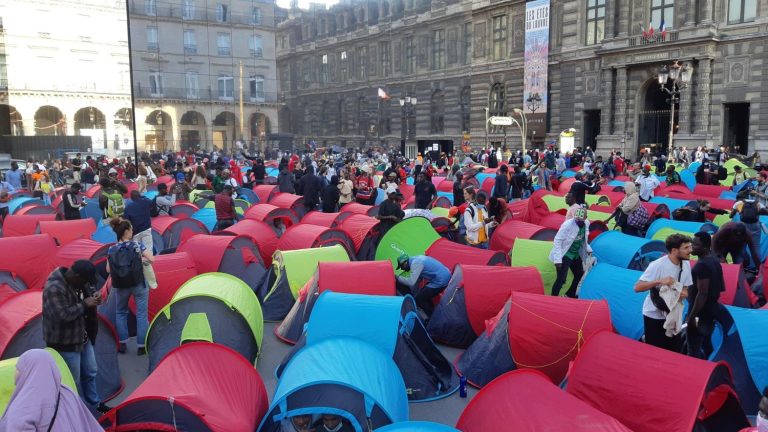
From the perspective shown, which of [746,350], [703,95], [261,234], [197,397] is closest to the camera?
[197,397]

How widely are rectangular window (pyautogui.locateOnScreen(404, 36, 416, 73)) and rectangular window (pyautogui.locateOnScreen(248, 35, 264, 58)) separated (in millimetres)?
10752

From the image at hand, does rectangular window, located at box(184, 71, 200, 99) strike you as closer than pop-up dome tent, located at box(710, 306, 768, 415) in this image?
No

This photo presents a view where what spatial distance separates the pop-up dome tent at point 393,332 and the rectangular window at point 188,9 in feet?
132

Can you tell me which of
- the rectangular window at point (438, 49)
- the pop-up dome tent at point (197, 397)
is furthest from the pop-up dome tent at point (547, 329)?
the rectangular window at point (438, 49)

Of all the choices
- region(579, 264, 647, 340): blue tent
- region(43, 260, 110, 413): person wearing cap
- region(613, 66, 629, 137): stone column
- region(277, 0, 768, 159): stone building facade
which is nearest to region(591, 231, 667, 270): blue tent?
region(579, 264, 647, 340): blue tent

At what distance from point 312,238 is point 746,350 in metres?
6.51

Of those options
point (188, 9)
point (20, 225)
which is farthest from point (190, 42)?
point (20, 225)

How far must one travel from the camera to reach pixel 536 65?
35.1m

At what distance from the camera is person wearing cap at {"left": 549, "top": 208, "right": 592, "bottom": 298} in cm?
791

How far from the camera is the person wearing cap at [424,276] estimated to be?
7762mm

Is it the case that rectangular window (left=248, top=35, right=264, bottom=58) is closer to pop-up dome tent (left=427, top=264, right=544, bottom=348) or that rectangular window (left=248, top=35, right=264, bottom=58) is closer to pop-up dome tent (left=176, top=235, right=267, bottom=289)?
pop-up dome tent (left=176, top=235, right=267, bottom=289)

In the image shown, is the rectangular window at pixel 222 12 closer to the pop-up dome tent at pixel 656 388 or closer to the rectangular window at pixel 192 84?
the rectangular window at pixel 192 84

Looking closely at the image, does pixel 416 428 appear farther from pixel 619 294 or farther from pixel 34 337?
pixel 34 337

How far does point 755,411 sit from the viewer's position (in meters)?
5.81
